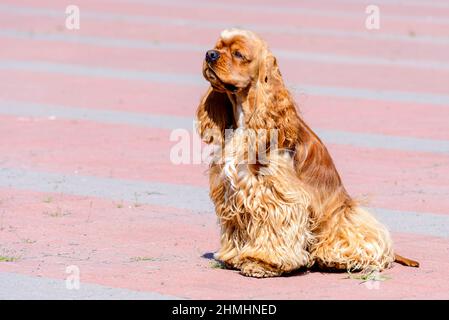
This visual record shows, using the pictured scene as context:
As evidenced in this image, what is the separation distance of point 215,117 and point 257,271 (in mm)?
999

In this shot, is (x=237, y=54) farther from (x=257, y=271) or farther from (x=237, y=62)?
(x=257, y=271)

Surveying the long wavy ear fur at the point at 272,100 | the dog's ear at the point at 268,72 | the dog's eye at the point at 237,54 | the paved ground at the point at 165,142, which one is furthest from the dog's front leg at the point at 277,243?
the dog's eye at the point at 237,54

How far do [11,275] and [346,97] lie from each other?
9.71m

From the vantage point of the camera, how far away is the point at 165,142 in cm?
1332

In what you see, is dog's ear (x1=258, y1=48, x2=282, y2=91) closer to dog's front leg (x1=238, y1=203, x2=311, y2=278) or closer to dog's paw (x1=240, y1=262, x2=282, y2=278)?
dog's front leg (x1=238, y1=203, x2=311, y2=278)

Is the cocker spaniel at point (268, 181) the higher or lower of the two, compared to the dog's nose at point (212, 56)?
lower

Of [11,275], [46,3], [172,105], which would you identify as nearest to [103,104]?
[172,105]

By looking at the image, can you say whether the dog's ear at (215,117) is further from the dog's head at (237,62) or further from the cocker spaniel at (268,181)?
the dog's head at (237,62)

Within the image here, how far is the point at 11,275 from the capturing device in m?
7.64

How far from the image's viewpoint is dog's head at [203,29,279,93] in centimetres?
733

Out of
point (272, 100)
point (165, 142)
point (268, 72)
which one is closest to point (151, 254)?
point (272, 100)

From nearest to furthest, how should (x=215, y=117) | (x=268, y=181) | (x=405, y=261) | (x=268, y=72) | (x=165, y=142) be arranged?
(x=268, y=72)
(x=268, y=181)
(x=215, y=117)
(x=405, y=261)
(x=165, y=142)

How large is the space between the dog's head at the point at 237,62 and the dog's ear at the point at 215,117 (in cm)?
30

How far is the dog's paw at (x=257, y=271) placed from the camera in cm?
768
